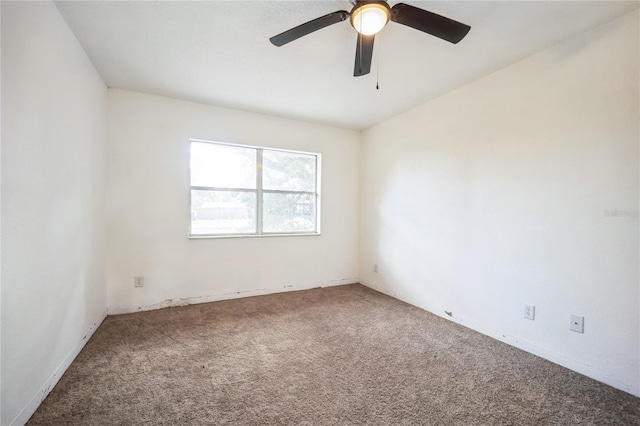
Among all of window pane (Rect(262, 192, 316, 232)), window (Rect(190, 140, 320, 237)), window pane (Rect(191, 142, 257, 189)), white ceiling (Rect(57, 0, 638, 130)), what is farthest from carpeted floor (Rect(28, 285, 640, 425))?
white ceiling (Rect(57, 0, 638, 130))

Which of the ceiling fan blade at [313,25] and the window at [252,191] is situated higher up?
the ceiling fan blade at [313,25]

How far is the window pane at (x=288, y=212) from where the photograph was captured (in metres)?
3.79

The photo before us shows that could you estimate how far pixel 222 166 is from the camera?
3.51m

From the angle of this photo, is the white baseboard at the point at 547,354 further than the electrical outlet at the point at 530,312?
No

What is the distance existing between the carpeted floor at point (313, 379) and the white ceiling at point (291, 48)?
2.41 metres

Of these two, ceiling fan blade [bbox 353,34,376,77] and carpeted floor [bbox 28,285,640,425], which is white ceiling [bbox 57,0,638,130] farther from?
carpeted floor [bbox 28,285,640,425]

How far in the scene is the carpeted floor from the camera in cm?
153

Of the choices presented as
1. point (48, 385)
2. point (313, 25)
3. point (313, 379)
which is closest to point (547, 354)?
point (313, 379)

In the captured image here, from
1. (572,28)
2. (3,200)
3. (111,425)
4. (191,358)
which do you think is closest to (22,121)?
(3,200)

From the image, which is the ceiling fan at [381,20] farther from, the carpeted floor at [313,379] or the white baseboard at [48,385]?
the white baseboard at [48,385]

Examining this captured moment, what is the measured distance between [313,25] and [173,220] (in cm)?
261

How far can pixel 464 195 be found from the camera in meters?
2.80

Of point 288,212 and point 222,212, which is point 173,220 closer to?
point 222,212

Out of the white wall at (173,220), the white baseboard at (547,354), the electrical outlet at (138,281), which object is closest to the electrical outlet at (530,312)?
the white baseboard at (547,354)
